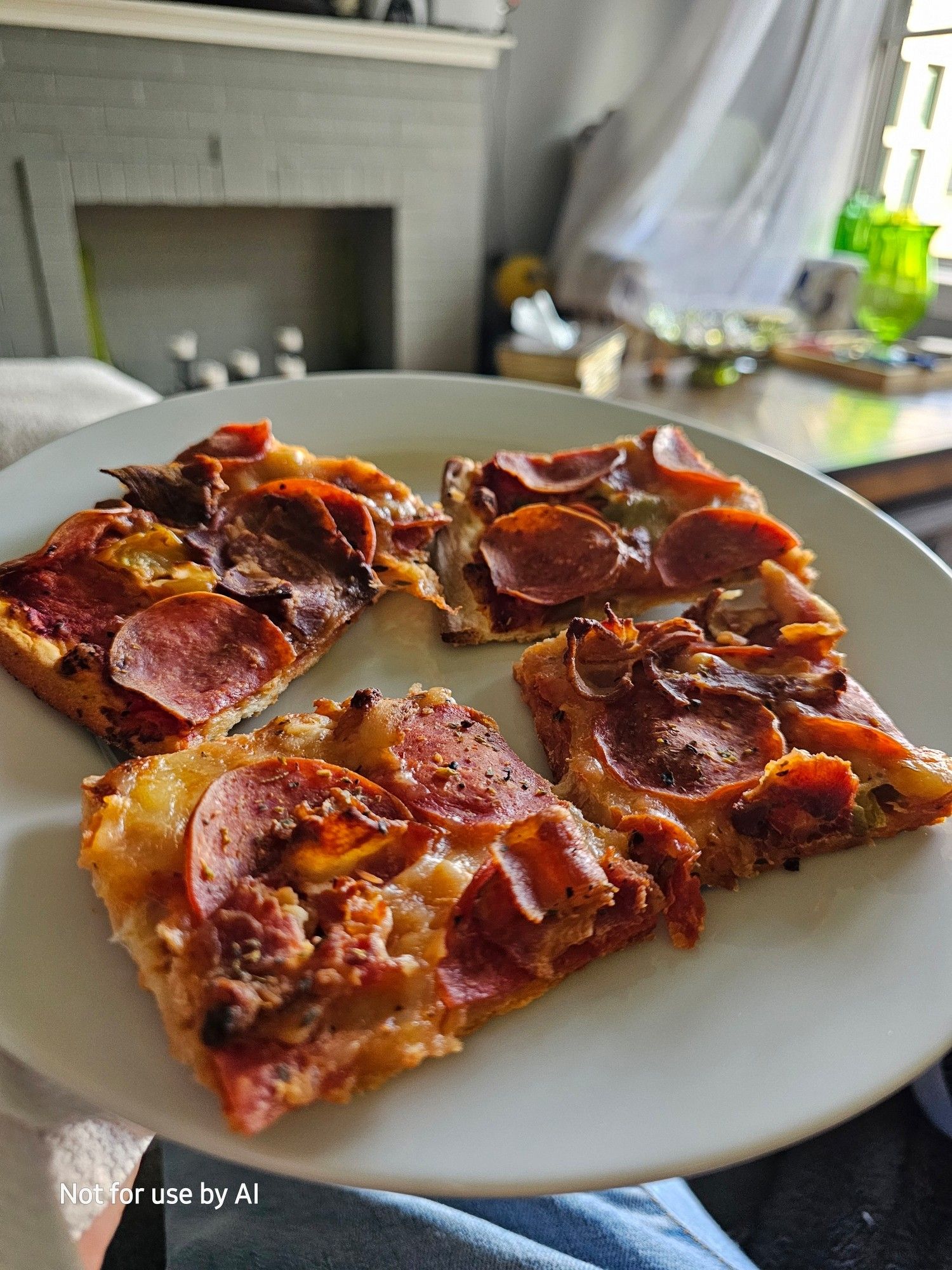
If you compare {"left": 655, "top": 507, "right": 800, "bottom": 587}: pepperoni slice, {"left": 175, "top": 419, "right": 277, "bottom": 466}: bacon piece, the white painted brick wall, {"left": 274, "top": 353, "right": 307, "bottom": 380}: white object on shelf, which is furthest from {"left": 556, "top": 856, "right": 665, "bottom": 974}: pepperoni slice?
the white painted brick wall

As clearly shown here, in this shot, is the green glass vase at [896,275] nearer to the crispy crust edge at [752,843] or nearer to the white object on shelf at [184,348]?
the white object on shelf at [184,348]

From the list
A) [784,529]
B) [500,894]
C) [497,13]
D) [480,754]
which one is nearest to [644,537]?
[784,529]

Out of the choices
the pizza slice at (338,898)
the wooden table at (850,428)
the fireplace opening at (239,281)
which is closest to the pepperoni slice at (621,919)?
the pizza slice at (338,898)

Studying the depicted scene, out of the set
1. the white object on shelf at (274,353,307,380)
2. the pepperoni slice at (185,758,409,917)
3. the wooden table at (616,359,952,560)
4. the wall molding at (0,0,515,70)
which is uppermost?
the wall molding at (0,0,515,70)

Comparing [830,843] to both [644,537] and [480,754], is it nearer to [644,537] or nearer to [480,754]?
[480,754]

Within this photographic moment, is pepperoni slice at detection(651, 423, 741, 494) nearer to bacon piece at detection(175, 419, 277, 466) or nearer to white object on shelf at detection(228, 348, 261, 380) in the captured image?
bacon piece at detection(175, 419, 277, 466)
